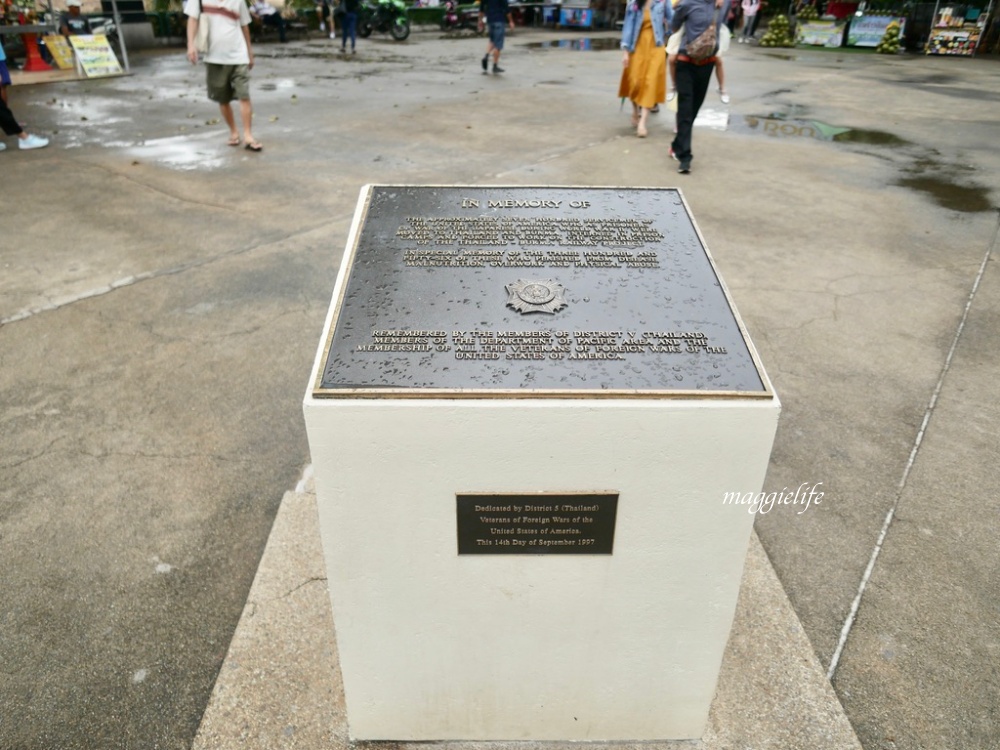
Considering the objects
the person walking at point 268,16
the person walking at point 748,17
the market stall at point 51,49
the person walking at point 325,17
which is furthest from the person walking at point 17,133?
the person walking at point 748,17

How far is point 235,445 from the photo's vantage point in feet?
11.2

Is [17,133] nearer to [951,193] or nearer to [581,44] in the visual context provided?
[951,193]

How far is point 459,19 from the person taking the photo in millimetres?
24562

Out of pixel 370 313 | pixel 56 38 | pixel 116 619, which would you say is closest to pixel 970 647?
pixel 370 313

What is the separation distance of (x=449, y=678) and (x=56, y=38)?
15470 millimetres

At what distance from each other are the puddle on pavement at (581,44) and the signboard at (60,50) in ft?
37.1

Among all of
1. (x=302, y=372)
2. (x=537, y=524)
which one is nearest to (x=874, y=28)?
(x=302, y=372)

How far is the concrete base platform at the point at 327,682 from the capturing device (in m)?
2.10

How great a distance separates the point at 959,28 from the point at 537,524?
22893 mm

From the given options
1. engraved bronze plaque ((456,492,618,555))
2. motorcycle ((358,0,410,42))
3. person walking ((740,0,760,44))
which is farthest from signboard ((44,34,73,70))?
person walking ((740,0,760,44))

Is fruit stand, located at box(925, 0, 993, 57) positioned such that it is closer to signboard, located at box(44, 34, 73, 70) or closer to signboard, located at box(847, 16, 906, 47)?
signboard, located at box(847, 16, 906, 47)

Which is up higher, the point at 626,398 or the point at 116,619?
the point at 626,398

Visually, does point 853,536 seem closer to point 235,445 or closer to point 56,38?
point 235,445

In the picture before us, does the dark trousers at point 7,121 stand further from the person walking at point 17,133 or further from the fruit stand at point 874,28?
the fruit stand at point 874,28
